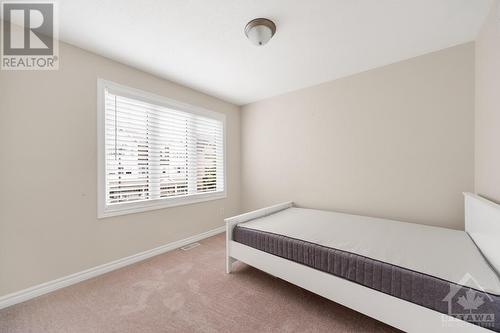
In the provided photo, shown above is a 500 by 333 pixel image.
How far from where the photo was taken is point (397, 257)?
138cm

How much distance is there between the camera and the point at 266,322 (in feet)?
Result: 4.87

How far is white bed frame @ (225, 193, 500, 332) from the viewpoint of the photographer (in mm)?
1140

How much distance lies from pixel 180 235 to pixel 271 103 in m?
2.68

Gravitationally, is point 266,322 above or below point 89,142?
below

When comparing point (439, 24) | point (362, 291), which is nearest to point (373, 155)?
point (439, 24)

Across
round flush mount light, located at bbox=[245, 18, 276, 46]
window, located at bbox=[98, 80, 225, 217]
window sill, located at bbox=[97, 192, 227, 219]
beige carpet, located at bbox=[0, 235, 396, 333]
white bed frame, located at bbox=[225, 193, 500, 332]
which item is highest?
round flush mount light, located at bbox=[245, 18, 276, 46]

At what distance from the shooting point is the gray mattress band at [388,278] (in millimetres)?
1018

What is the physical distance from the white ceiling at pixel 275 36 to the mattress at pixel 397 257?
1.90 meters

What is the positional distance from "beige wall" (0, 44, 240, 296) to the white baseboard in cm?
6

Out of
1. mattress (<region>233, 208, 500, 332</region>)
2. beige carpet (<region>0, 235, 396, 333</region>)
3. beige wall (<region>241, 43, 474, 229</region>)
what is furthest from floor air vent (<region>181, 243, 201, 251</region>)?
beige wall (<region>241, 43, 474, 229</region>)

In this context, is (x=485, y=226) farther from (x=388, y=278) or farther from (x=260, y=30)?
(x=260, y=30)

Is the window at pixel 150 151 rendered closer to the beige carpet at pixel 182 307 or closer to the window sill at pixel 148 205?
the window sill at pixel 148 205

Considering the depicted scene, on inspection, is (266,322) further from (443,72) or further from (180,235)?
(443,72)

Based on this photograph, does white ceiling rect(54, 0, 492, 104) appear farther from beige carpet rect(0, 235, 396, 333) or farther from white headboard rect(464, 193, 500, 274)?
beige carpet rect(0, 235, 396, 333)
